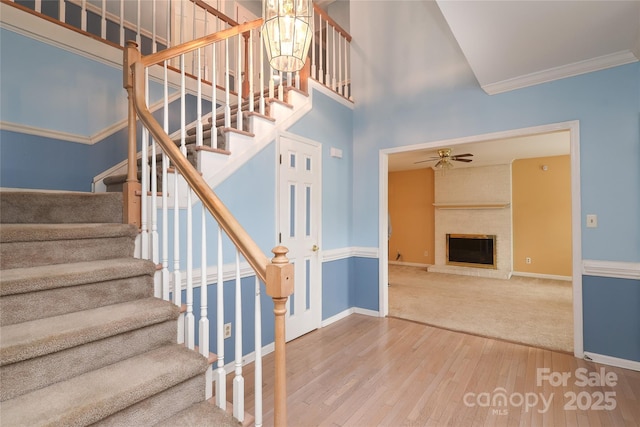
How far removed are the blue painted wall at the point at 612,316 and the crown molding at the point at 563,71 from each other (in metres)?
1.78

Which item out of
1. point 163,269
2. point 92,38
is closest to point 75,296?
point 163,269

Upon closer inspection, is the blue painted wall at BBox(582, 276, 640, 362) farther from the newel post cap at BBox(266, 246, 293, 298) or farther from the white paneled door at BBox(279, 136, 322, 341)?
the newel post cap at BBox(266, 246, 293, 298)

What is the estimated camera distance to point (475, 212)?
684 cm

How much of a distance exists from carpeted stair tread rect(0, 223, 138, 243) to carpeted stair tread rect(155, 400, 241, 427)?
1.04 meters

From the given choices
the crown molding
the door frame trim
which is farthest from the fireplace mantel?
the crown molding

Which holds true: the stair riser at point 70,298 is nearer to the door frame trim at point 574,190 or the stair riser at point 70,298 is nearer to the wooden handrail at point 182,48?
the wooden handrail at point 182,48

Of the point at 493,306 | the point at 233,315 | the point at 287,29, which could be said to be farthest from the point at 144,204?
the point at 493,306

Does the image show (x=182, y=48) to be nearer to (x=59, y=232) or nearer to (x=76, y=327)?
(x=59, y=232)

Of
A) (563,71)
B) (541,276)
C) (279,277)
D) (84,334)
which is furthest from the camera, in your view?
(541,276)

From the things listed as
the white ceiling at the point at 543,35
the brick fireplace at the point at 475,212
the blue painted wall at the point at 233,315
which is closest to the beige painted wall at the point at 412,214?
the brick fireplace at the point at 475,212

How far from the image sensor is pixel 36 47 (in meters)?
2.51

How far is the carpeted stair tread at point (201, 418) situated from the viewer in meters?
1.33

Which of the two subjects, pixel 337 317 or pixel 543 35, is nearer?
pixel 543 35

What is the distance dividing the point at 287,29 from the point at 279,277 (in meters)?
1.46
